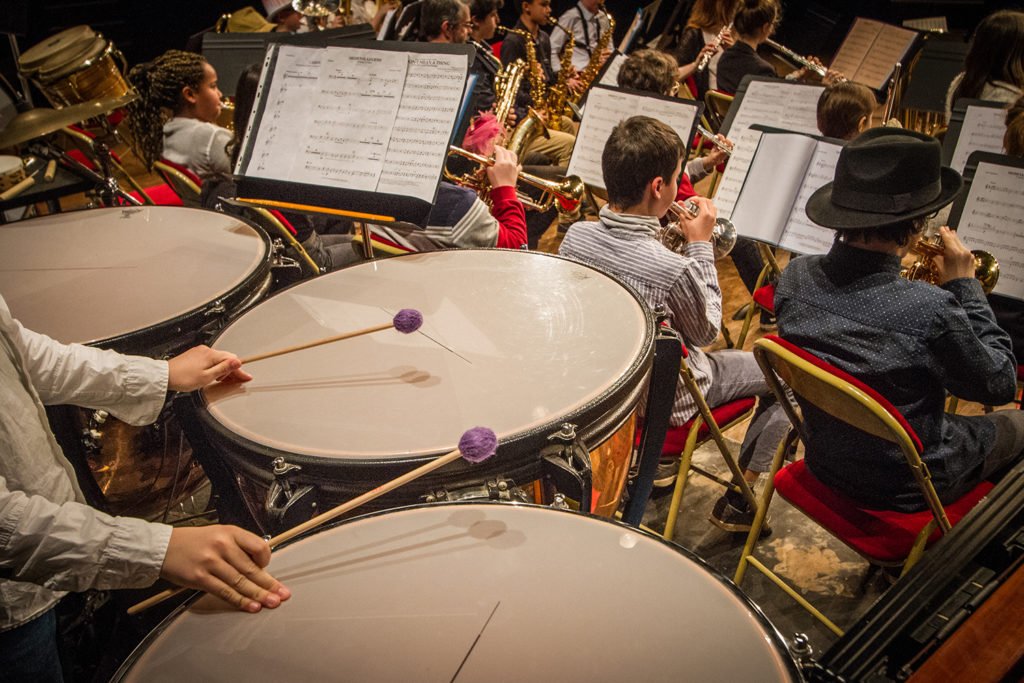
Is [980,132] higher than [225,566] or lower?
higher

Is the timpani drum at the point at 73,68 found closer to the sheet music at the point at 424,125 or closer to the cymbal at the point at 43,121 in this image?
the cymbal at the point at 43,121

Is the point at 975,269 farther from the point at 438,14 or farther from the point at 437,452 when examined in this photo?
the point at 438,14

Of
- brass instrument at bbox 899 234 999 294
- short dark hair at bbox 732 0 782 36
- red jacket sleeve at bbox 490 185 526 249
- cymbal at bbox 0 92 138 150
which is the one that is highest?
short dark hair at bbox 732 0 782 36

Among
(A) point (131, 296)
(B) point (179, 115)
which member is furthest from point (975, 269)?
(B) point (179, 115)

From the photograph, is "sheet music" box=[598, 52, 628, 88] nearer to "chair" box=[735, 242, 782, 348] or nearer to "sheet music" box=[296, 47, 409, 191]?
"chair" box=[735, 242, 782, 348]

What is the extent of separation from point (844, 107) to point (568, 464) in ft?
8.38

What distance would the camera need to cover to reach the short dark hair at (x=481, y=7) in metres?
4.68

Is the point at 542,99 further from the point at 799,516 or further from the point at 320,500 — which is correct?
the point at 320,500

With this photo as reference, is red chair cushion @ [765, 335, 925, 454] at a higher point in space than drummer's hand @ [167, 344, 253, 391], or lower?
higher

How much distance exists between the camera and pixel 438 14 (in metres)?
3.67

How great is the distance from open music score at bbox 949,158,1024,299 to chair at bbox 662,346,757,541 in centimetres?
82

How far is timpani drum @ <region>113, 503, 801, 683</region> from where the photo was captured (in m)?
0.79

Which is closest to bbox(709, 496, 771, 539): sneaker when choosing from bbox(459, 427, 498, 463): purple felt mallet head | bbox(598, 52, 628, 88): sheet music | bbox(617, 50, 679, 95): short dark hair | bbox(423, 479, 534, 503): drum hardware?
bbox(423, 479, 534, 503): drum hardware

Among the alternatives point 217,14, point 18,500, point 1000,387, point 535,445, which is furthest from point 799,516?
point 217,14
